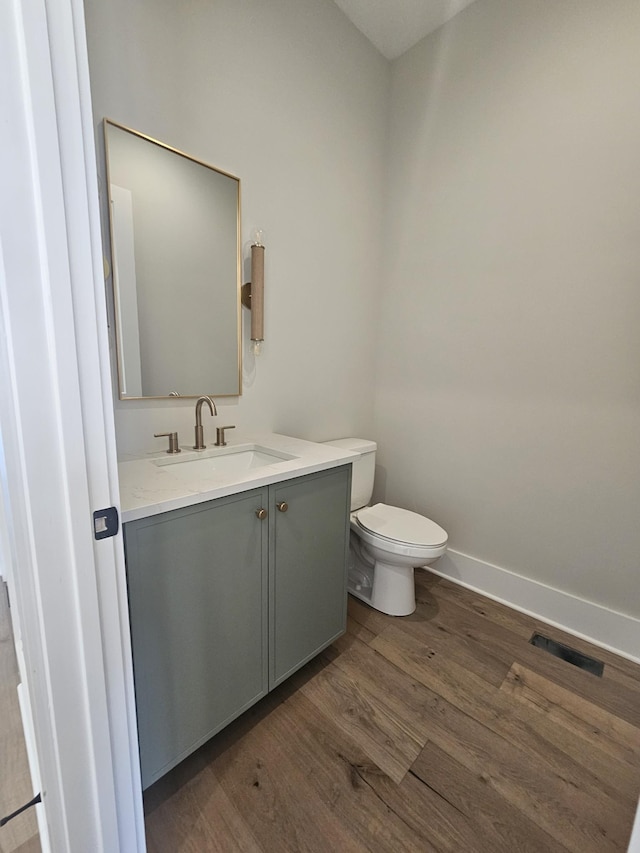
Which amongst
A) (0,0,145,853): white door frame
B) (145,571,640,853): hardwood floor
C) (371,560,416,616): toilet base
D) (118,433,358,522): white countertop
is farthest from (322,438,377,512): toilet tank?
(0,0,145,853): white door frame

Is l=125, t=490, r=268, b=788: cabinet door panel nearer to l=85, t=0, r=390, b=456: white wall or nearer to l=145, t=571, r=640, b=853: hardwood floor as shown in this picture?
l=145, t=571, r=640, b=853: hardwood floor

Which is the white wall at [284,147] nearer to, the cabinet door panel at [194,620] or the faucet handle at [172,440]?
the faucet handle at [172,440]

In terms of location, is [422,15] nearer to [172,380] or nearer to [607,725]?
[172,380]

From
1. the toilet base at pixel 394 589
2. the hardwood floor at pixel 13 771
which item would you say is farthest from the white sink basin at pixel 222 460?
the hardwood floor at pixel 13 771

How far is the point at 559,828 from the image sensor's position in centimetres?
99

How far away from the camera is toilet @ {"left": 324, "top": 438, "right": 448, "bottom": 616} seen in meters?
1.65

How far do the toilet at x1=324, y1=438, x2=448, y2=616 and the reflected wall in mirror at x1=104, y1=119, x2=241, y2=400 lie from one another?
781 millimetres

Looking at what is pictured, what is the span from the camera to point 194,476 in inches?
52.2

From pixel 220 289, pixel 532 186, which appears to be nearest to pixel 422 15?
pixel 532 186

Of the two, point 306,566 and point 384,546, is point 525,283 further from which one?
point 306,566

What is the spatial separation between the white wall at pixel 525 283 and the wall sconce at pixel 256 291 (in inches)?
38.8

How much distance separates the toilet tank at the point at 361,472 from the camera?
1.95 m

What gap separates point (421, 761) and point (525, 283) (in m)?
1.97

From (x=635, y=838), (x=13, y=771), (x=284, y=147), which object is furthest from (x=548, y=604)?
(x=284, y=147)
